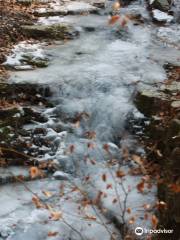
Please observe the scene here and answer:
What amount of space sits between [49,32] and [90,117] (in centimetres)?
358

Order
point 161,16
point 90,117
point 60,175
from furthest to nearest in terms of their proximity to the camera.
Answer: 1. point 161,16
2. point 90,117
3. point 60,175

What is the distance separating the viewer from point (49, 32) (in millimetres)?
10625

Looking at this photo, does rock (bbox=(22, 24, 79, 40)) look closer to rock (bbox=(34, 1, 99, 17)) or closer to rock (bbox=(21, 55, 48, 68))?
rock (bbox=(34, 1, 99, 17))

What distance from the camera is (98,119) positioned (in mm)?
7863

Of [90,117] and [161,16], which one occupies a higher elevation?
[161,16]

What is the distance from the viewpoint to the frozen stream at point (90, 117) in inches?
234

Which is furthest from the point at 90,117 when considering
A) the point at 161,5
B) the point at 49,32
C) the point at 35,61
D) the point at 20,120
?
the point at 161,5

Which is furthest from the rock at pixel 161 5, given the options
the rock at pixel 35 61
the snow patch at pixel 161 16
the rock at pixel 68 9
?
the rock at pixel 35 61

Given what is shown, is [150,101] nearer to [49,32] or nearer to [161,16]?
[49,32]

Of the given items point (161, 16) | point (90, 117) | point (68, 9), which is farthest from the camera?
point (161, 16)

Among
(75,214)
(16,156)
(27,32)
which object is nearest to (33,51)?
(27,32)

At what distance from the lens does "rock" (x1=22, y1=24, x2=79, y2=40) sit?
10.6 meters

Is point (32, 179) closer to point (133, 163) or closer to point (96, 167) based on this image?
point (96, 167)

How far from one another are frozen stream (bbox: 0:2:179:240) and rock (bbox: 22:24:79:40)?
35cm
